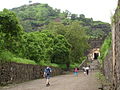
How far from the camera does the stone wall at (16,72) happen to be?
22053mm

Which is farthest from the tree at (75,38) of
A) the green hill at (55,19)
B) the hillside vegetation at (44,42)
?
the green hill at (55,19)

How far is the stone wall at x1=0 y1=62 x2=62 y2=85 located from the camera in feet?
72.4

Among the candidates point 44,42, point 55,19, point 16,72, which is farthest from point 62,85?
point 55,19

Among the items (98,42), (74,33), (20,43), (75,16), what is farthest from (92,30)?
(20,43)

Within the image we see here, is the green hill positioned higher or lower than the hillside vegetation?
higher

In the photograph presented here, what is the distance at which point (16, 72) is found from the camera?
25.4 meters

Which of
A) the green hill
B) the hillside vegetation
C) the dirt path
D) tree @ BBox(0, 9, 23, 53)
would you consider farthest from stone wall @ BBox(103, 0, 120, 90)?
the green hill

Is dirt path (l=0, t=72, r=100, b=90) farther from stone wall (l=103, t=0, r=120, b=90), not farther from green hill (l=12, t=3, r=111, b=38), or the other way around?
green hill (l=12, t=3, r=111, b=38)

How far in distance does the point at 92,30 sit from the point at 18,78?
352ft

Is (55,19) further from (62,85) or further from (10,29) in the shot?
(62,85)

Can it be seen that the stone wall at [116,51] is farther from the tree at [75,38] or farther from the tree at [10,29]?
the tree at [75,38]

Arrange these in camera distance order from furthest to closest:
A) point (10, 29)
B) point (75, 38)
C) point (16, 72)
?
point (75, 38), point (16, 72), point (10, 29)

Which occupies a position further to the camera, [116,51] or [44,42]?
[44,42]

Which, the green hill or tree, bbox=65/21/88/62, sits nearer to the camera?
tree, bbox=65/21/88/62
